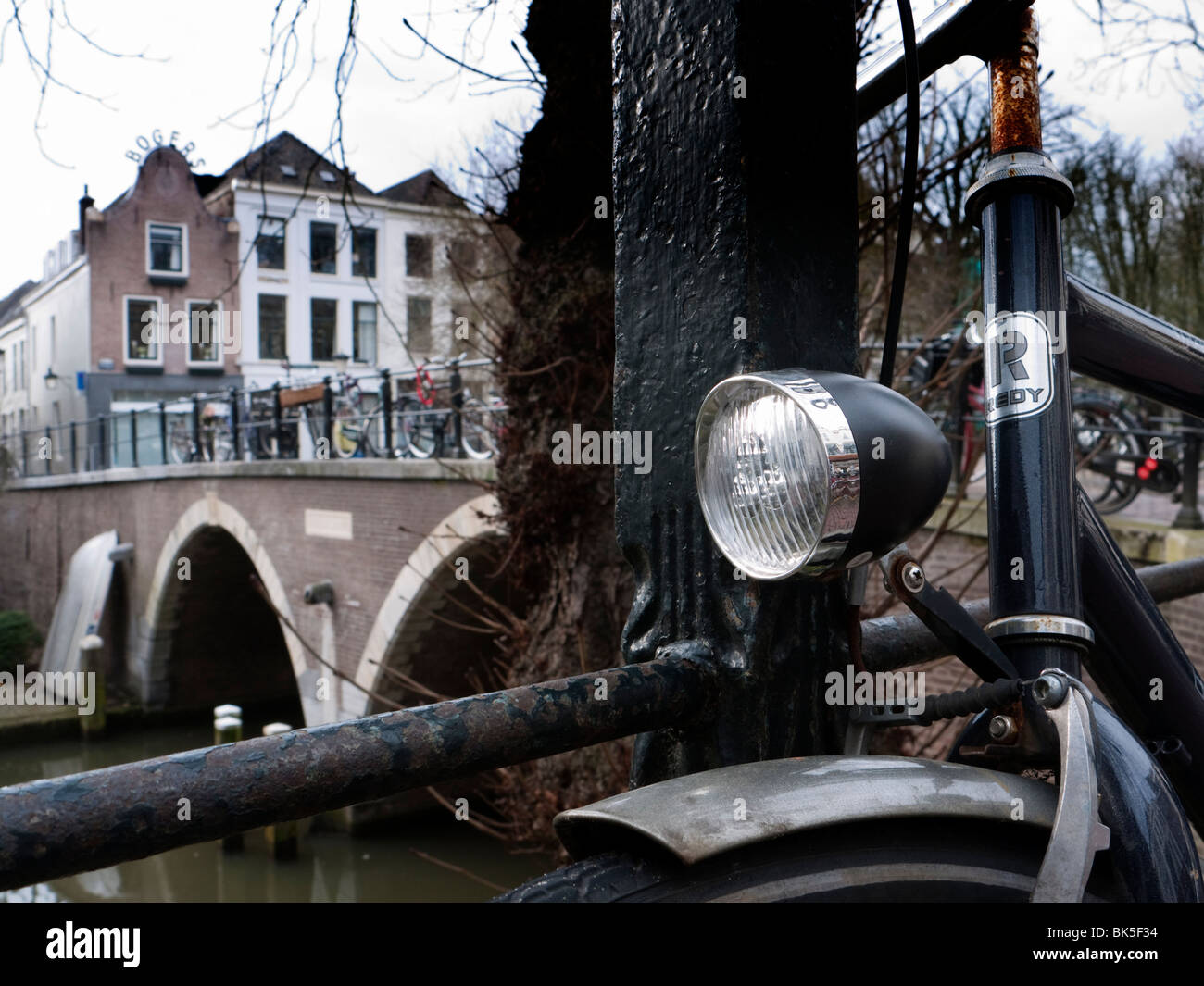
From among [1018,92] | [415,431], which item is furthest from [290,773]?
[415,431]

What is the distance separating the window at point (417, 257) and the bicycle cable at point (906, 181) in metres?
16.4

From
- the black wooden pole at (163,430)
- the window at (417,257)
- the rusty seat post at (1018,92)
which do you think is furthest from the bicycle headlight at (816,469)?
the black wooden pole at (163,430)

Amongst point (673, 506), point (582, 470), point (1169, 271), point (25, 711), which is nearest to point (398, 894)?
point (25, 711)

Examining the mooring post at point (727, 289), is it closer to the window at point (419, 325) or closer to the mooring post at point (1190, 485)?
the mooring post at point (1190, 485)

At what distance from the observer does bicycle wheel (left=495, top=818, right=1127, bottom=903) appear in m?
0.76

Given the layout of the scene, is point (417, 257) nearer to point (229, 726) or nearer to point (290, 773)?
point (229, 726)

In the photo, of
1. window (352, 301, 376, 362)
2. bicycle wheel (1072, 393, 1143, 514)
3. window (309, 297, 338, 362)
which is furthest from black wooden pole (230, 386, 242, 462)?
bicycle wheel (1072, 393, 1143, 514)

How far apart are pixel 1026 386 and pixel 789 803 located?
47 centimetres

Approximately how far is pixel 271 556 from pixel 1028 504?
14.7 m

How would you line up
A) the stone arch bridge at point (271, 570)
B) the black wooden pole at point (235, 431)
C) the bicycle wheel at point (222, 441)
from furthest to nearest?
the bicycle wheel at point (222, 441)
the black wooden pole at point (235, 431)
the stone arch bridge at point (271, 570)

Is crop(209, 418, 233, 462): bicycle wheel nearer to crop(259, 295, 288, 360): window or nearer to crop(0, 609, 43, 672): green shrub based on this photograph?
crop(0, 609, 43, 672): green shrub

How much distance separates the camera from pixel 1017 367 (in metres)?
1.03

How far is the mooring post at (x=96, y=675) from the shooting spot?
52.3 feet
